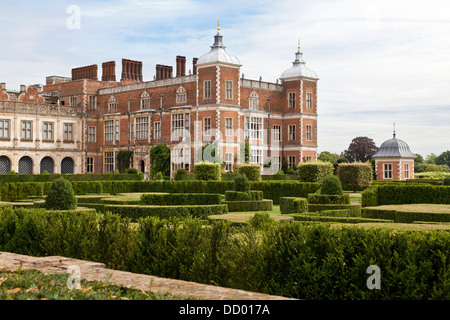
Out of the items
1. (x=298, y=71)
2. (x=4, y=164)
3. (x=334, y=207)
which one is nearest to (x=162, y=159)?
(x=4, y=164)

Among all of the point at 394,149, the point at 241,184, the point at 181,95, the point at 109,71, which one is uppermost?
the point at 109,71

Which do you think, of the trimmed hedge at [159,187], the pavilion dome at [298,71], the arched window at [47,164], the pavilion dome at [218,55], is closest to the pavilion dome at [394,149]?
the pavilion dome at [298,71]

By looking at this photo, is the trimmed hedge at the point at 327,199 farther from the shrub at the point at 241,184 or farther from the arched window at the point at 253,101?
the arched window at the point at 253,101

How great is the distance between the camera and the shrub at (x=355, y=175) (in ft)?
108

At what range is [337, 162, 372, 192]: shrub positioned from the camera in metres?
32.8

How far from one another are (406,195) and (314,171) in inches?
409

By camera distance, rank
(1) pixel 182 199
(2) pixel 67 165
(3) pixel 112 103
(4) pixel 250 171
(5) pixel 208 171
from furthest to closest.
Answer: (3) pixel 112 103
(2) pixel 67 165
(4) pixel 250 171
(5) pixel 208 171
(1) pixel 182 199

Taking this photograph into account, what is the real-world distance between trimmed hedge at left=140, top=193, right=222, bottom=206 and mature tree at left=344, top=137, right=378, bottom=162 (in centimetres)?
5330

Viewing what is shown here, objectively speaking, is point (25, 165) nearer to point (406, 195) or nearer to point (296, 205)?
point (296, 205)

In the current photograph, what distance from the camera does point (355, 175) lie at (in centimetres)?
3288

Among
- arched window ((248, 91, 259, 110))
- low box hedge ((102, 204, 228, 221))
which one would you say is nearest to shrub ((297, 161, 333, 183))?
arched window ((248, 91, 259, 110))

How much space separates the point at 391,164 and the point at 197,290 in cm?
4066

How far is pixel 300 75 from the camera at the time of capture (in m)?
46.4
